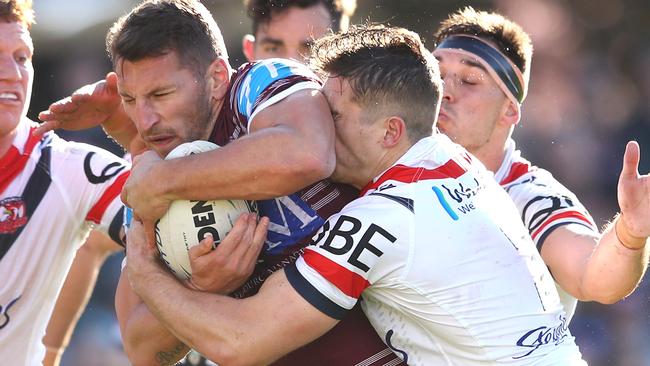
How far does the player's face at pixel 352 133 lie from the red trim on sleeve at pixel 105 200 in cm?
196

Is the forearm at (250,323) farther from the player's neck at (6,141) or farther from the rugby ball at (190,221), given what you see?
the player's neck at (6,141)

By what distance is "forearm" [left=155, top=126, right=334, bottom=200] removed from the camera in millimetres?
→ 4117

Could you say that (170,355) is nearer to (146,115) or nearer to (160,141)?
(160,141)

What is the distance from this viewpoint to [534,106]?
518 inches

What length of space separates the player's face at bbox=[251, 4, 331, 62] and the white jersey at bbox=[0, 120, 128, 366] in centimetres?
196

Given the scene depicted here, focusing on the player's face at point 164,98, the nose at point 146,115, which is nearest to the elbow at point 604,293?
the player's face at point 164,98

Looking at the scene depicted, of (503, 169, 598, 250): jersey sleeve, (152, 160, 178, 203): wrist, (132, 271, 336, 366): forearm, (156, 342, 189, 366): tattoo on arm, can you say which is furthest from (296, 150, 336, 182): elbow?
(503, 169, 598, 250): jersey sleeve

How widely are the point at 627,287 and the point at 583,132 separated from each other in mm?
7824

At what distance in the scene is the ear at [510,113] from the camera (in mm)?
6559

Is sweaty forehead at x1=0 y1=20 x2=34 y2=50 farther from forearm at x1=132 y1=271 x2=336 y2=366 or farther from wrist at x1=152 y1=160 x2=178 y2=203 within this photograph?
forearm at x1=132 y1=271 x2=336 y2=366

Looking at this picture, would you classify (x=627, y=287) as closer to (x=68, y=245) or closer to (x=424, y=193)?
(x=424, y=193)

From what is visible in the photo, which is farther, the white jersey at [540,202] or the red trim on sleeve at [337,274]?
the white jersey at [540,202]

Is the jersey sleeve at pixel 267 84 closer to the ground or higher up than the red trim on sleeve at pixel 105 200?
higher up

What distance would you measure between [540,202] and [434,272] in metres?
2.03
